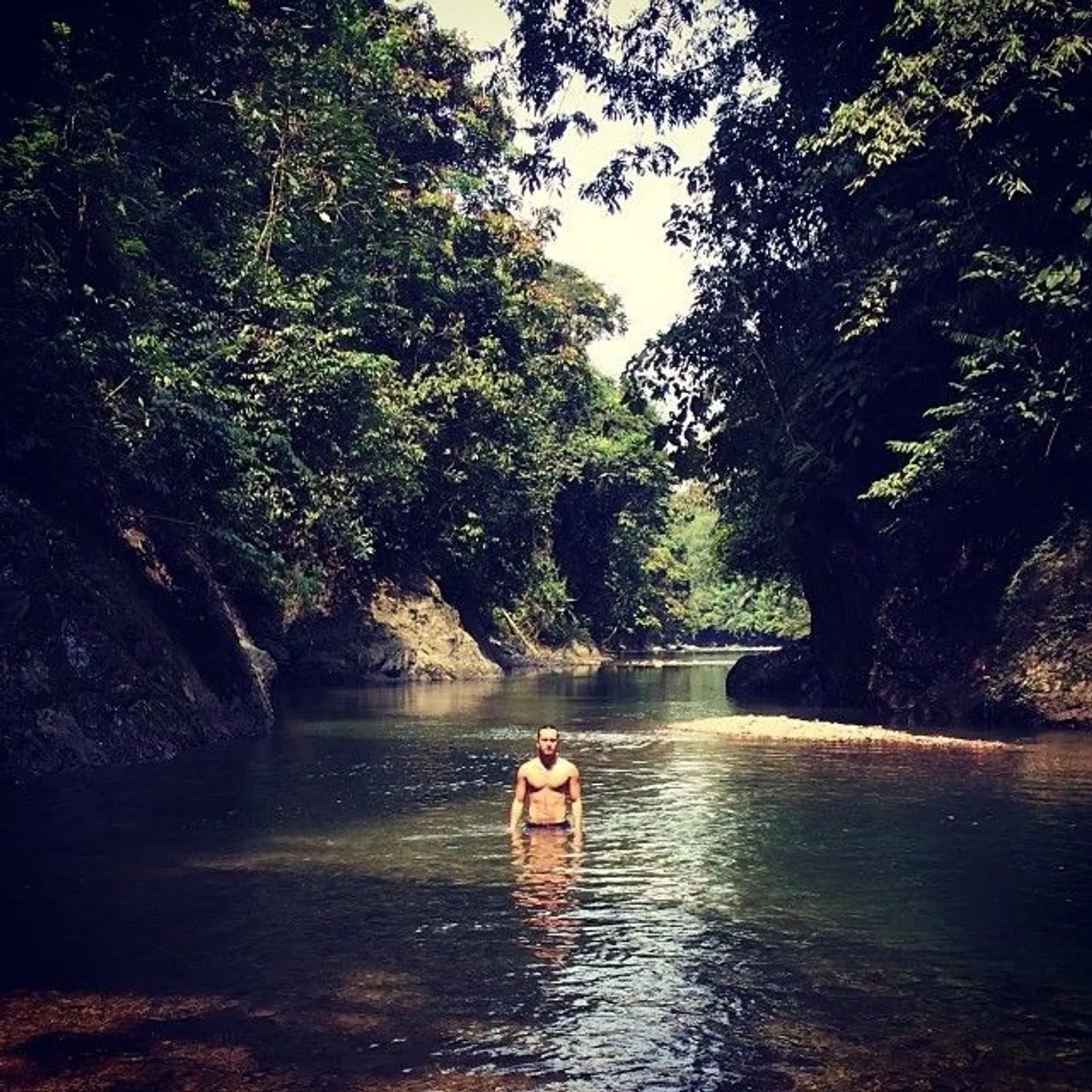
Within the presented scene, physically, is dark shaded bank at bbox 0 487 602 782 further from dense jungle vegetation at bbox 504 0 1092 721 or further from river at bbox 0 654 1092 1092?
dense jungle vegetation at bbox 504 0 1092 721

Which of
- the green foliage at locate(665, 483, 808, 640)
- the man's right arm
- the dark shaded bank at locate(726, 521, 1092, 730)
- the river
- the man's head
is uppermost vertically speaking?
the green foliage at locate(665, 483, 808, 640)

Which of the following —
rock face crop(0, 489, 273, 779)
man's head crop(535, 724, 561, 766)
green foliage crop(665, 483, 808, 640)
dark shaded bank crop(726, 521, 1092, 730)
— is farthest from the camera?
green foliage crop(665, 483, 808, 640)

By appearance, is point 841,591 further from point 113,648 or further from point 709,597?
point 709,597

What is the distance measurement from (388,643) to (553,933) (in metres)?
44.0

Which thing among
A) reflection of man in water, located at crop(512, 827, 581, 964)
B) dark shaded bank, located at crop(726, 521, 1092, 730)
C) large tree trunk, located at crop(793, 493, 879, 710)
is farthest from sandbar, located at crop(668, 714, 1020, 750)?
reflection of man in water, located at crop(512, 827, 581, 964)

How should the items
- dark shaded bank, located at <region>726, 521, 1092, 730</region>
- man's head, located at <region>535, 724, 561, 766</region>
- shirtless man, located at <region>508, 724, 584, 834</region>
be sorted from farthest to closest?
dark shaded bank, located at <region>726, 521, 1092, 730</region>
shirtless man, located at <region>508, 724, 584, 834</region>
man's head, located at <region>535, 724, 561, 766</region>

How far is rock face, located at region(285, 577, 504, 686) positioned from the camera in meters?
52.4

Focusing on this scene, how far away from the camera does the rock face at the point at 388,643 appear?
5241 centimetres

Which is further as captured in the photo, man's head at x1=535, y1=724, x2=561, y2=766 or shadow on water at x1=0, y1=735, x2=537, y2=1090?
man's head at x1=535, y1=724, x2=561, y2=766

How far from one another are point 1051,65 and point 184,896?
75.1 ft

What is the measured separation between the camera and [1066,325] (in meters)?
26.9

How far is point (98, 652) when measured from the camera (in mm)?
22812

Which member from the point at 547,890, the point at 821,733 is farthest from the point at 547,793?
the point at 821,733

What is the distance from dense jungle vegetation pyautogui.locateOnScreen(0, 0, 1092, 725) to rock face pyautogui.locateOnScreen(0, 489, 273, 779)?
1.28m
